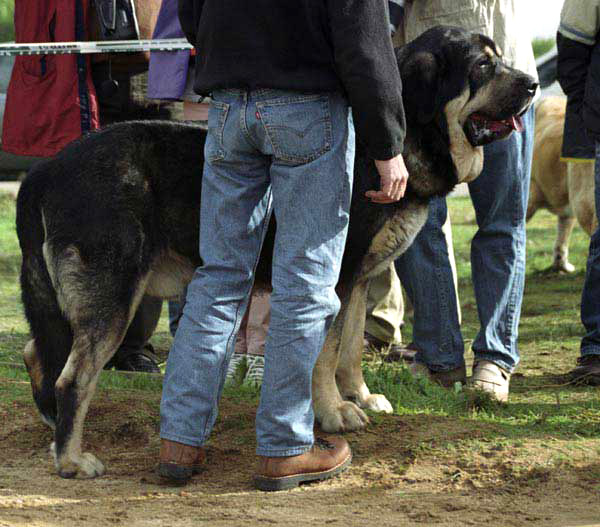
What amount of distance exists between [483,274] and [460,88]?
1265 millimetres

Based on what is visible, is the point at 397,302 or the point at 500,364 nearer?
the point at 500,364

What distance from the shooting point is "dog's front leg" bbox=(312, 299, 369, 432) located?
3875mm

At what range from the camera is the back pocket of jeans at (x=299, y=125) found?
121 inches

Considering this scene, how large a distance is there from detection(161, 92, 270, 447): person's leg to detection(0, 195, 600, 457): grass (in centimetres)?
104

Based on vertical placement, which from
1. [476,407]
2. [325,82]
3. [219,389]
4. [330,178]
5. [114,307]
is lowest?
[476,407]

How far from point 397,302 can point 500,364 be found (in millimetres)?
1272

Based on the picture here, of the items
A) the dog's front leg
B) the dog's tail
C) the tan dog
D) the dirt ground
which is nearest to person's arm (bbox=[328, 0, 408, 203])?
the dog's front leg

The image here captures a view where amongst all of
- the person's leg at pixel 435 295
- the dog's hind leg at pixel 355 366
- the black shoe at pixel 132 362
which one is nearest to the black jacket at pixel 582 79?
the person's leg at pixel 435 295

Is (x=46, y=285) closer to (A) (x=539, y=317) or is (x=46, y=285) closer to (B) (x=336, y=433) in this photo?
(B) (x=336, y=433)

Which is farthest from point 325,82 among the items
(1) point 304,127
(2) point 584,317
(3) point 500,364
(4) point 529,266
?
(4) point 529,266

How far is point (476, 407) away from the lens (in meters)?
4.49

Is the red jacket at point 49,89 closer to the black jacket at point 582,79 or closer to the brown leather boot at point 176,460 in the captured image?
the brown leather boot at point 176,460

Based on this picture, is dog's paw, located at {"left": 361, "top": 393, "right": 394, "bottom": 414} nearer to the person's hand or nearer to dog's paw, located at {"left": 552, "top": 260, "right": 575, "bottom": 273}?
the person's hand

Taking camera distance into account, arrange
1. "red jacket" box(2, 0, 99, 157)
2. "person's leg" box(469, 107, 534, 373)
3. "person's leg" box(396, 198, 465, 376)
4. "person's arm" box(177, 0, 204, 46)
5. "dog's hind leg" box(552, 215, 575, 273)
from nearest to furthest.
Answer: "person's arm" box(177, 0, 204, 46) < "person's leg" box(469, 107, 534, 373) < "person's leg" box(396, 198, 465, 376) < "red jacket" box(2, 0, 99, 157) < "dog's hind leg" box(552, 215, 575, 273)
